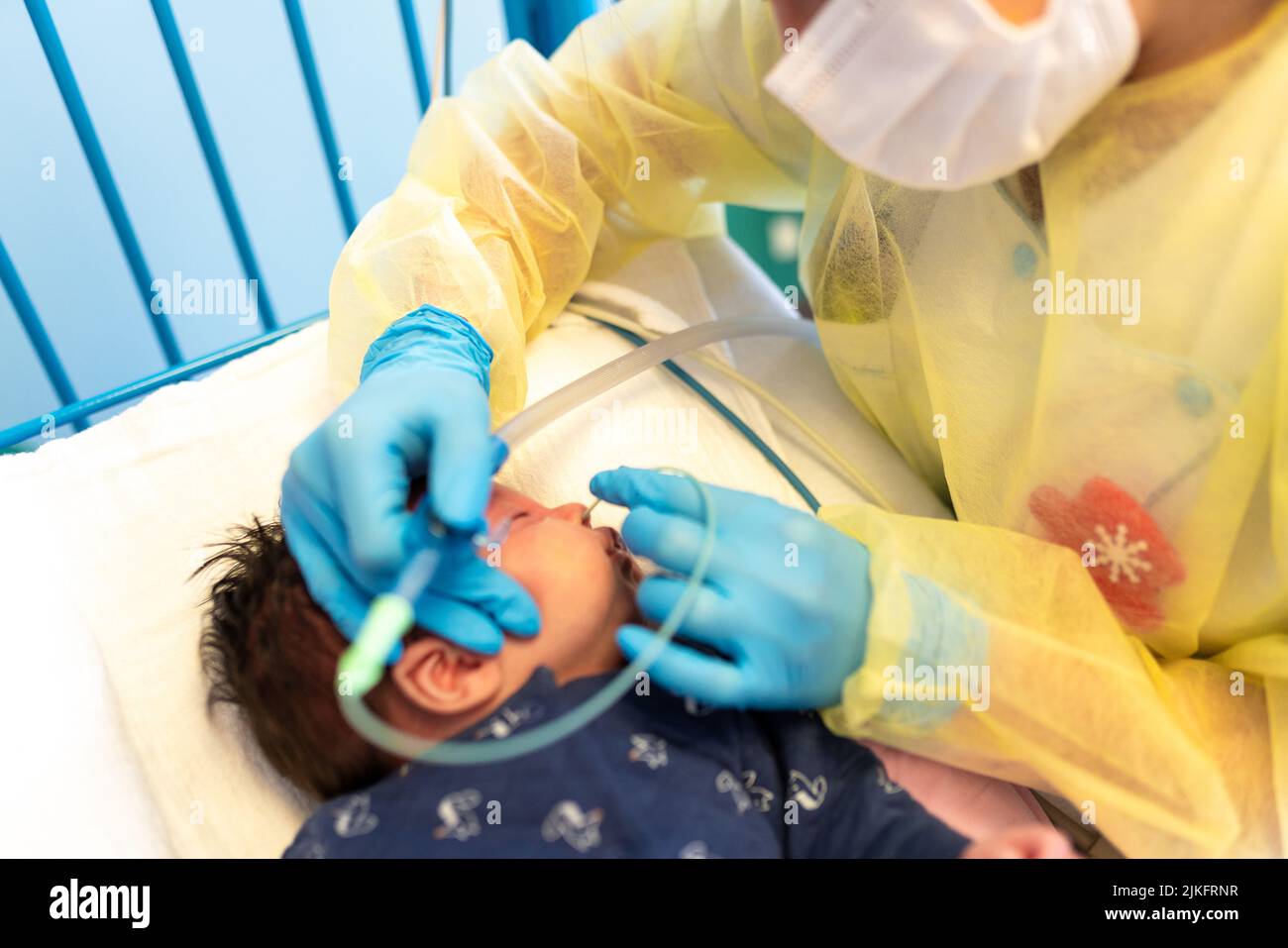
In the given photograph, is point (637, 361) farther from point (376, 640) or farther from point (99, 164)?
point (99, 164)

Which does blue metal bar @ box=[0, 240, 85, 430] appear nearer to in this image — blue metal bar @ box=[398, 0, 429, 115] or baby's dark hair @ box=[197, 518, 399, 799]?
blue metal bar @ box=[398, 0, 429, 115]

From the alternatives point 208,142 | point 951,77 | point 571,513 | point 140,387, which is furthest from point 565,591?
point 208,142

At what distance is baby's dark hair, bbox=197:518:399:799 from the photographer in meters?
0.80

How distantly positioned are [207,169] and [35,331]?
37 centimetres

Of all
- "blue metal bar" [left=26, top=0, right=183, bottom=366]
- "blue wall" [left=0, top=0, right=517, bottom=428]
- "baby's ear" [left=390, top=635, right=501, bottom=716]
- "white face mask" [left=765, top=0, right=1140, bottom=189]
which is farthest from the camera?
"blue wall" [left=0, top=0, right=517, bottom=428]

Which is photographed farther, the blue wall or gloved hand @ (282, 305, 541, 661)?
the blue wall

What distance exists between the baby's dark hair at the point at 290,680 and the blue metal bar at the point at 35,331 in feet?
2.54

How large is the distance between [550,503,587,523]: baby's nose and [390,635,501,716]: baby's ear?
17 cm

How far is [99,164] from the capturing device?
1.34 meters

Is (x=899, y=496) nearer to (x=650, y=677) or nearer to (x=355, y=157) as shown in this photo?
(x=650, y=677)

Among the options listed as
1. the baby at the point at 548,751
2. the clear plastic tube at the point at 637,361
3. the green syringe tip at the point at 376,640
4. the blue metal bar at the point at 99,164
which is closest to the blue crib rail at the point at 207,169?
the blue metal bar at the point at 99,164

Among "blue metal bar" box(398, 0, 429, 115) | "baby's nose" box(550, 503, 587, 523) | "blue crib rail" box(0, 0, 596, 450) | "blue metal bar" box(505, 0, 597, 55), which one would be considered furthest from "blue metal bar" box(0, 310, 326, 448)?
"baby's nose" box(550, 503, 587, 523)

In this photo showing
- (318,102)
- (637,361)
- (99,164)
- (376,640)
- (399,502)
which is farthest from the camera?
(318,102)

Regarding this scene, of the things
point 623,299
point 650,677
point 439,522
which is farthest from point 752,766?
point 623,299
